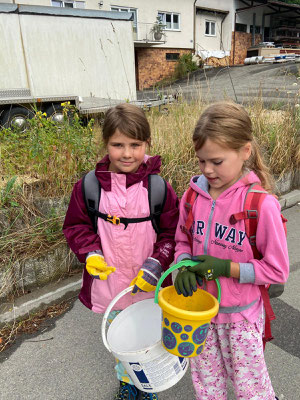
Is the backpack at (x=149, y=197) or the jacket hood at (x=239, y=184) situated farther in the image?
the backpack at (x=149, y=197)

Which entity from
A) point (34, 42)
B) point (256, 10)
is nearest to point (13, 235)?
point (34, 42)

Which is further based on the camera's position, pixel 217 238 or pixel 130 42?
pixel 130 42

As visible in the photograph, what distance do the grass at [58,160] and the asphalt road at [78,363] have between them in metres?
0.56

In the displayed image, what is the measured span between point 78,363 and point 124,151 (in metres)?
1.44

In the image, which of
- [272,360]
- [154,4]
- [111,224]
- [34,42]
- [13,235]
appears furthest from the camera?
[154,4]

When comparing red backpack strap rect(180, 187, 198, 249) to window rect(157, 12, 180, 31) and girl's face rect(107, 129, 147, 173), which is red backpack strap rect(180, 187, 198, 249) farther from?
window rect(157, 12, 180, 31)

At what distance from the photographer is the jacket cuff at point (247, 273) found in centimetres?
129

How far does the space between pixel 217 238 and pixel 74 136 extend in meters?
2.51

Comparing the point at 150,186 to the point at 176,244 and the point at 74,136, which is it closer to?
the point at 176,244

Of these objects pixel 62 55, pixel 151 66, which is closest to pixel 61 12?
pixel 62 55

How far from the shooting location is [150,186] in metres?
1.67

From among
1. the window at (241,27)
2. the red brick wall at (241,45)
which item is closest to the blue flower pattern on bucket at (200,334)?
the red brick wall at (241,45)

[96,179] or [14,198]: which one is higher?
[96,179]

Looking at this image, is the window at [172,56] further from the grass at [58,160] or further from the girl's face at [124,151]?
the girl's face at [124,151]
